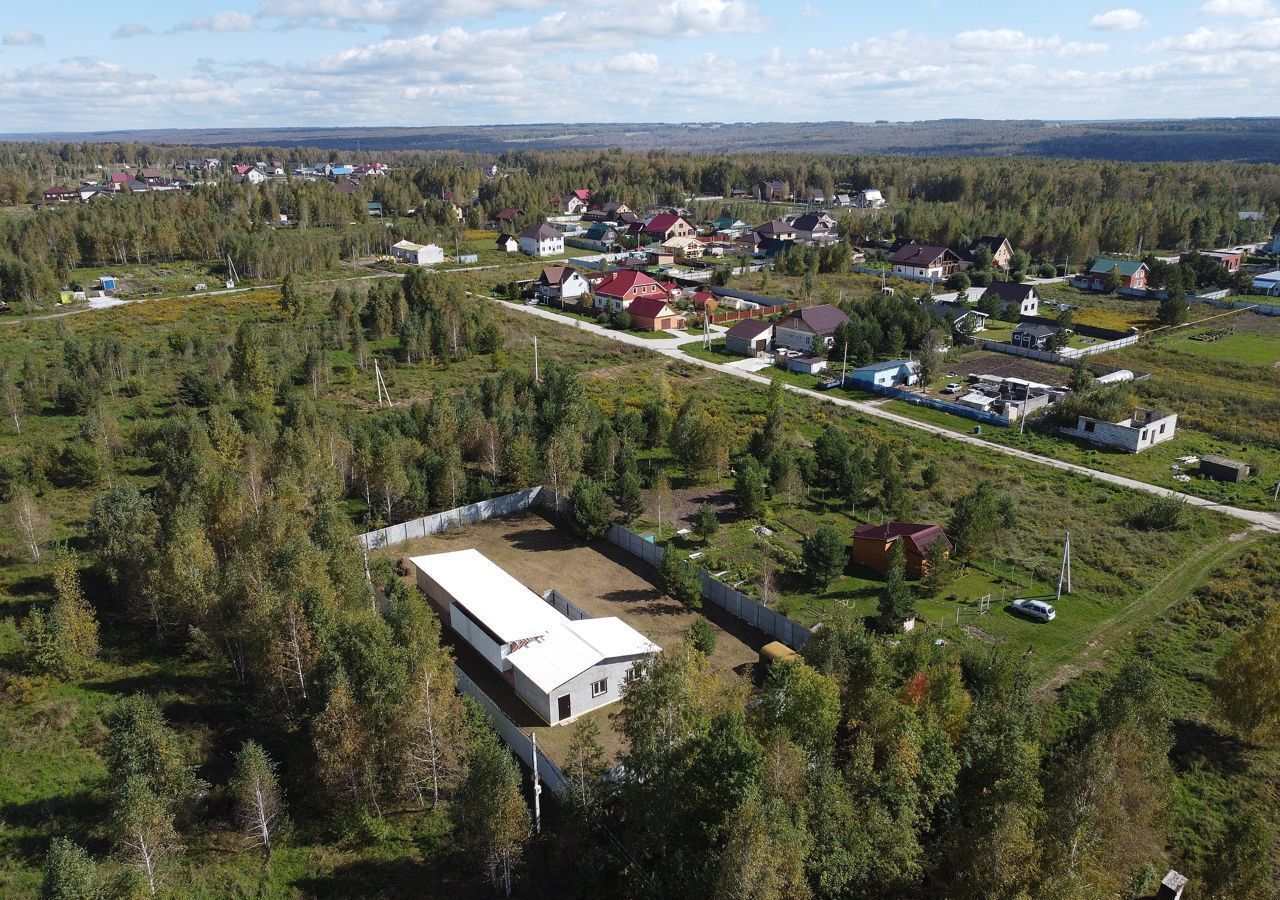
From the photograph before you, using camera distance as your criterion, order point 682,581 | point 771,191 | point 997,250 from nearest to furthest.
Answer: point 682,581, point 997,250, point 771,191

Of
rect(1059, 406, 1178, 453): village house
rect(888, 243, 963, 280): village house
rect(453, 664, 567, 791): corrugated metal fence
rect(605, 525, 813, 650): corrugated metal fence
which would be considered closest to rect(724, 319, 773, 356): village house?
rect(1059, 406, 1178, 453): village house

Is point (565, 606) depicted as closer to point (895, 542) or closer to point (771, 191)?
point (895, 542)

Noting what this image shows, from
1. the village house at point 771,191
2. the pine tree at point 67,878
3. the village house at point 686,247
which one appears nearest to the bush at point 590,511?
the pine tree at point 67,878

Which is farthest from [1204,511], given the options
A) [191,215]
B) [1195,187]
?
[1195,187]

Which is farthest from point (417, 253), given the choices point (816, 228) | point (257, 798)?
point (257, 798)

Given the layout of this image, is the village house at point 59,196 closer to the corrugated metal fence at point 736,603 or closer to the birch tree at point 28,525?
the birch tree at point 28,525
